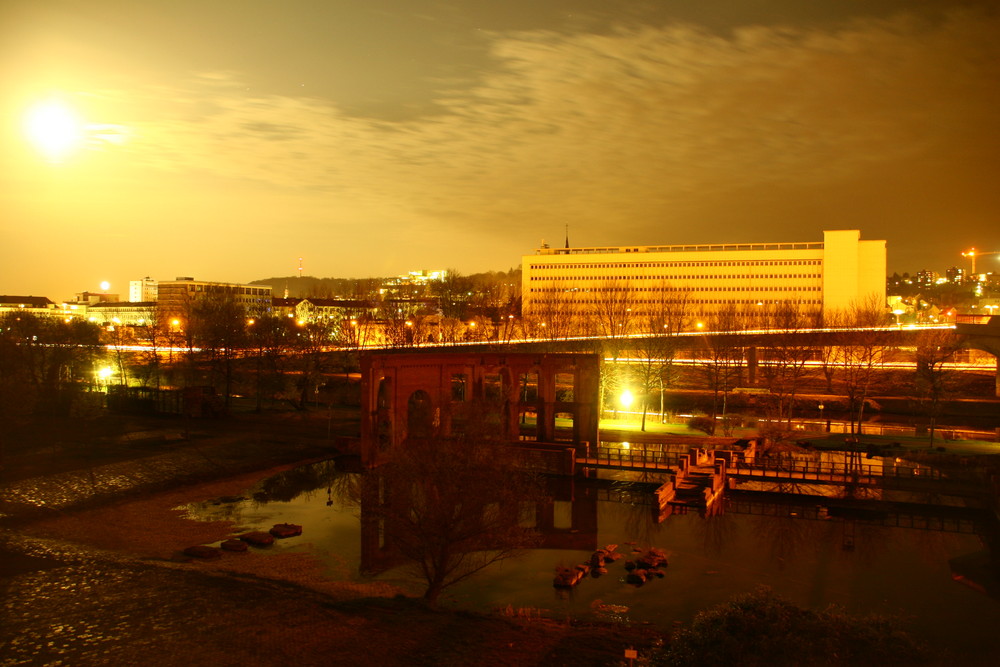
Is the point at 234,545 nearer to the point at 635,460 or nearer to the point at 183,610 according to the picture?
the point at 183,610

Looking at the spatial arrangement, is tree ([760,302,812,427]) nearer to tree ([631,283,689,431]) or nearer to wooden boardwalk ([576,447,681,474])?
tree ([631,283,689,431])

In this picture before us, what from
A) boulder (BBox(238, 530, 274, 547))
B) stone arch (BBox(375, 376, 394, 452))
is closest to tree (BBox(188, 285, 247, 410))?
stone arch (BBox(375, 376, 394, 452))

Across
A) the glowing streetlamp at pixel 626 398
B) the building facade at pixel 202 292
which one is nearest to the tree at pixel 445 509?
the glowing streetlamp at pixel 626 398

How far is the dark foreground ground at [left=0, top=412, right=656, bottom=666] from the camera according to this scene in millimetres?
15141

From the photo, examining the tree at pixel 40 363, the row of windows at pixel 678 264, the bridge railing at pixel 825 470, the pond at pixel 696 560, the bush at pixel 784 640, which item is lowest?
the pond at pixel 696 560

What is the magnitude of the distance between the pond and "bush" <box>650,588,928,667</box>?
3657 mm

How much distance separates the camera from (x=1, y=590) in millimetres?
17906

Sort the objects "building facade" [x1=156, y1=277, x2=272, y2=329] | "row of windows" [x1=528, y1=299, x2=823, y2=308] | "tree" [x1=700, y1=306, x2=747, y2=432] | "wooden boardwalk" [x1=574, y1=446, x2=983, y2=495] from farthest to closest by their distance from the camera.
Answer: "building facade" [x1=156, y1=277, x2=272, y2=329], "row of windows" [x1=528, y1=299, x2=823, y2=308], "tree" [x1=700, y1=306, x2=747, y2=432], "wooden boardwalk" [x1=574, y1=446, x2=983, y2=495]

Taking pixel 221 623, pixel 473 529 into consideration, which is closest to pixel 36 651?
pixel 221 623

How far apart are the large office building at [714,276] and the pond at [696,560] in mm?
69068

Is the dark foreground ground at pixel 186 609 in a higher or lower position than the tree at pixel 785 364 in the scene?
lower

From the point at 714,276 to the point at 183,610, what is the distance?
336 feet

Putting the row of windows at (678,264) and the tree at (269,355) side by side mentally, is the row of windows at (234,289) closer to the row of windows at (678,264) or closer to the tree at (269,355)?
the row of windows at (678,264)

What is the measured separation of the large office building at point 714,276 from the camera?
103938mm
